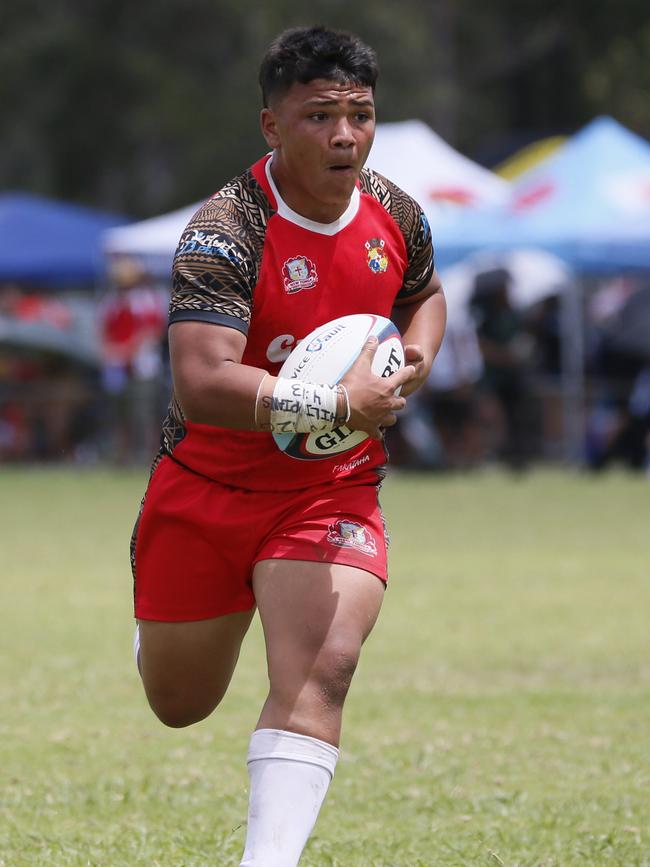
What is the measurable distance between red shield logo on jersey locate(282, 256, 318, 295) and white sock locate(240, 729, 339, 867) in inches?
46.5

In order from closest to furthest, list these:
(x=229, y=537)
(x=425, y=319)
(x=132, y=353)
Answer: (x=229, y=537) < (x=425, y=319) < (x=132, y=353)

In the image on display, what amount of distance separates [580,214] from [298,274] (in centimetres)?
1594

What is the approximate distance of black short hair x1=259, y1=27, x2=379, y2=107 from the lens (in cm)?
455

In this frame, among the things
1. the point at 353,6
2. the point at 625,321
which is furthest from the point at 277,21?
the point at 625,321

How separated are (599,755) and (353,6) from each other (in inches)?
1256

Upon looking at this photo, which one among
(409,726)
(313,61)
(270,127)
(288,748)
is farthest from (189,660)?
(409,726)

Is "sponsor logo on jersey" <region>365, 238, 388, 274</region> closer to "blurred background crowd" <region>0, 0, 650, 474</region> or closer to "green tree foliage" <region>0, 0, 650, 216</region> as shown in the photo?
"blurred background crowd" <region>0, 0, 650, 474</region>

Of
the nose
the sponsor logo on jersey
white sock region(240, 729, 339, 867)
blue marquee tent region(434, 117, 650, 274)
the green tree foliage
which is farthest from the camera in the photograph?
the green tree foliage

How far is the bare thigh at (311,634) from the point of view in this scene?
438 cm

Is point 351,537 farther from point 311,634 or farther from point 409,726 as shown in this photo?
point 409,726

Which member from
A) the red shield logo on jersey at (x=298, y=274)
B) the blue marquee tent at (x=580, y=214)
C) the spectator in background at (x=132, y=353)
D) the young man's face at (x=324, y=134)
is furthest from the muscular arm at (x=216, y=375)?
the spectator in background at (x=132, y=353)

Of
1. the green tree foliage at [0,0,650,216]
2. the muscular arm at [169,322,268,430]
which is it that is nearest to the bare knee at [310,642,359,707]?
the muscular arm at [169,322,268,430]

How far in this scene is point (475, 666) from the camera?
8852 millimetres

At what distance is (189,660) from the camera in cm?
488
